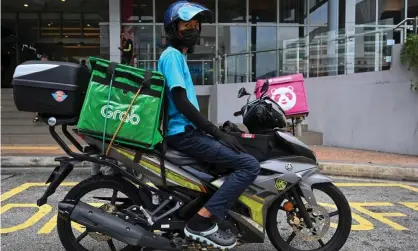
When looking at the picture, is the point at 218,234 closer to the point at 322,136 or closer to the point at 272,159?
the point at 272,159

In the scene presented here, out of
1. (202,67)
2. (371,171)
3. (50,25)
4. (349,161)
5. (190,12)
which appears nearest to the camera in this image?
(190,12)

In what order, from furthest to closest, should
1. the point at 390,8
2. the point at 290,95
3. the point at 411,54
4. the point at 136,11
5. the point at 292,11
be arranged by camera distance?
the point at 292,11, the point at 136,11, the point at 390,8, the point at 411,54, the point at 290,95

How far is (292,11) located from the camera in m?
18.3

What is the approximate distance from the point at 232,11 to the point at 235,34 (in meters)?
1.00

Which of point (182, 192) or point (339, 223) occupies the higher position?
point (182, 192)

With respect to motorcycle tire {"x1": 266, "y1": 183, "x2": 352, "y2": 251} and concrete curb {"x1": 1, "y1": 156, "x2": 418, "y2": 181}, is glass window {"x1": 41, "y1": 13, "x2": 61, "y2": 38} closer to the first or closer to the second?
concrete curb {"x1": 1, "y1": 156, "x2": 418, "y2": 181}

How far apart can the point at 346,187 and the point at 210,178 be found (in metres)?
3.94

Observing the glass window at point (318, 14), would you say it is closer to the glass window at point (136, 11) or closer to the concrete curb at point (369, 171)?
the glass window at point (136, 11)

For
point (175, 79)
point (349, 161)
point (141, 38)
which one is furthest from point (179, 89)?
point (141, 38)

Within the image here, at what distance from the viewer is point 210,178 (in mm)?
3367

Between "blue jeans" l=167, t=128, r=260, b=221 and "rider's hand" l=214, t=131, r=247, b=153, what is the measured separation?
0.03m

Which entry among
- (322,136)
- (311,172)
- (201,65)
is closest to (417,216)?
(311,172)

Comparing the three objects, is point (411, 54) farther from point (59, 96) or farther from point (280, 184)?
point (59, 96)

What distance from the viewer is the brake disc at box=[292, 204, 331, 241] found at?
3635mm
